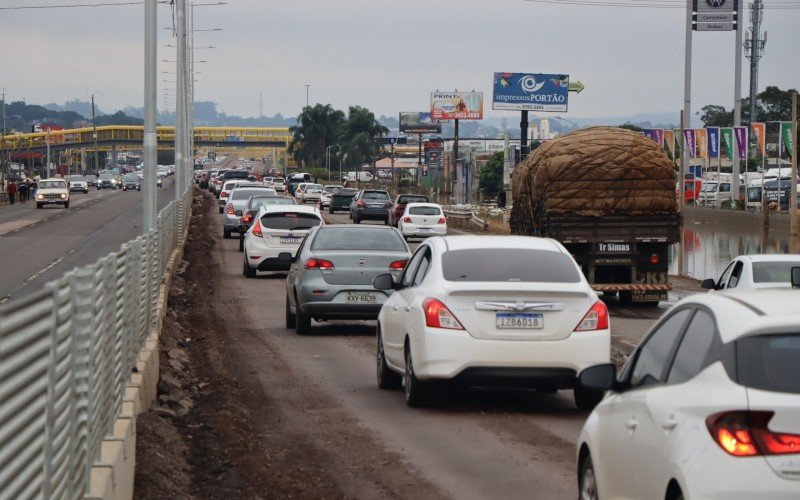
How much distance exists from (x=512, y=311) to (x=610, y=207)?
15052mm

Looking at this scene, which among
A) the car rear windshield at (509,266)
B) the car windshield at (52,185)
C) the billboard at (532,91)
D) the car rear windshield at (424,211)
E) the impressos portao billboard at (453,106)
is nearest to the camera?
the car rear windshield at (509,266)

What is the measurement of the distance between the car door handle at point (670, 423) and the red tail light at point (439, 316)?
251 inches

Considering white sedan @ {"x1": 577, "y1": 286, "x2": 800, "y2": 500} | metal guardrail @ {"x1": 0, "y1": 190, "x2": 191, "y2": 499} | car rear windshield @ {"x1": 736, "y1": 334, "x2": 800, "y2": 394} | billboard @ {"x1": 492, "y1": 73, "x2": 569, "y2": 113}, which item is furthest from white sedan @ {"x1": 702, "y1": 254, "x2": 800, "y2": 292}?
billboard @ {"x1": 492, "y1": 73, "x2": 569, "y2": 113}

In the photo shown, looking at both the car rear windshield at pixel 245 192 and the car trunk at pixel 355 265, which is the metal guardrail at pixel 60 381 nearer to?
the car trunk at pixel 355 265

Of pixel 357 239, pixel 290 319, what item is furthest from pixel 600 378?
pixel 290 319

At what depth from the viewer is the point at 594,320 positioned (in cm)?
1220

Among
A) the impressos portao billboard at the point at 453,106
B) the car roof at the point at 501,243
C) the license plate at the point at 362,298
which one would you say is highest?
the impressos portao billboard at the point at 453,106

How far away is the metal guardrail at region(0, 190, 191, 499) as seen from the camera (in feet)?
14.8

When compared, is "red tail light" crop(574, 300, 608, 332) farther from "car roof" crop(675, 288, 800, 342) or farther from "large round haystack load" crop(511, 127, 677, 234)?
"large round haystack load" crop(511, 127, 677, 234)

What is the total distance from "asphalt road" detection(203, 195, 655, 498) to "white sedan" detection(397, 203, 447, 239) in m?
30.8

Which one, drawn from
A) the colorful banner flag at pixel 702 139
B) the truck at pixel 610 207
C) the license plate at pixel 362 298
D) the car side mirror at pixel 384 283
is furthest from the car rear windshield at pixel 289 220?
the colorful banner flag at pixel 702 139

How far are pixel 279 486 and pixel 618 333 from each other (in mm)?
12473

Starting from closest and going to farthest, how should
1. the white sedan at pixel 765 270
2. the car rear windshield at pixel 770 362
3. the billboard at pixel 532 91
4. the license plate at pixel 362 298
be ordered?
the car rear windshield at pixel 770 362
the white sedan at pixel 765 270
the license plate at pixel 362 298
the billboard at pixel 532 91

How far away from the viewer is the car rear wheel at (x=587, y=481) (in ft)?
23.4
